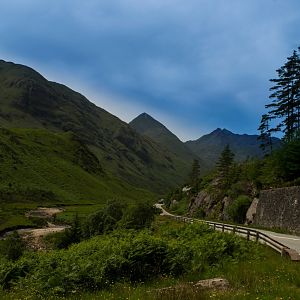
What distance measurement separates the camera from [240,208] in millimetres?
62188

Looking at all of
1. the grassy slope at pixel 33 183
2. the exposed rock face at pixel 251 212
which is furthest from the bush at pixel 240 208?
the grassy slope at pixel 33 183

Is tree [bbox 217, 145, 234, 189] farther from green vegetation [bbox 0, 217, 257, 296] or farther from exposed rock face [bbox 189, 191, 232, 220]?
green vegetation [bbox 0, 217, 257, 296]

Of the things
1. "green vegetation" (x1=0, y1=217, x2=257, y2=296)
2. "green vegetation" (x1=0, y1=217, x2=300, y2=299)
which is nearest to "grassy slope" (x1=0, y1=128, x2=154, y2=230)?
"green vegetation" (x1=0, y1=217, x2=257, y2=296)

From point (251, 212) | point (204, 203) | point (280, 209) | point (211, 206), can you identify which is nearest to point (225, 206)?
point (211, 206)

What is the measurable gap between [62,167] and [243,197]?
148m

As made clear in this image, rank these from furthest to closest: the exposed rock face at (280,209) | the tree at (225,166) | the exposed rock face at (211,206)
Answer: the tree at (225,166) → the exposed rock face at (211,206) → the exposed rock face at (280,209)

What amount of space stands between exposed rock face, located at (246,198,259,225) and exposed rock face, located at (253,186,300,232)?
91.4 inches

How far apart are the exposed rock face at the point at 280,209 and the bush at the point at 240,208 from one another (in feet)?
17.8

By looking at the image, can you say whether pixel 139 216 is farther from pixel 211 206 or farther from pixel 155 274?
pixel 155 274

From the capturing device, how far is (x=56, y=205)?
13962 cm

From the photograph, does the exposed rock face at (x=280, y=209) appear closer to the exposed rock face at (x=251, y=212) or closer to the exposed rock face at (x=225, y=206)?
the exposed rock face at (x=251, y=212)

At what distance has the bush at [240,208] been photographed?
61469mm

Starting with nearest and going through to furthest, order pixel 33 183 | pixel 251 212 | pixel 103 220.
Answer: pixel 103 220, pixel 251 212, pixel 33 183

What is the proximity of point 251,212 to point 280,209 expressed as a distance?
1434cm
